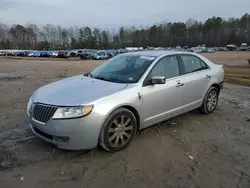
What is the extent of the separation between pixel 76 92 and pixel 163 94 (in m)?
1.55

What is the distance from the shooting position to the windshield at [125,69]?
4230 mm

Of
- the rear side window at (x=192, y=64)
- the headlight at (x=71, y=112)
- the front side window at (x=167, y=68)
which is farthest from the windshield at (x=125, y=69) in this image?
the headlight at (x=71, y=112)

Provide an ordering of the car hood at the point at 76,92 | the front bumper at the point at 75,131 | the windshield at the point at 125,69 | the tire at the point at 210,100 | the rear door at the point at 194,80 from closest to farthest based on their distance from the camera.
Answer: the front bumper at the point at 75,131 < the car hood at the point at 76,92 < the windshield at the point at 125,69 < the rear door at the point at 194,80 < the tire at the point at 210,100

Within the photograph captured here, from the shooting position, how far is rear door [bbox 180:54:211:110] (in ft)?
16.0

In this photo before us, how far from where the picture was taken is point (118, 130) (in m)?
3.74

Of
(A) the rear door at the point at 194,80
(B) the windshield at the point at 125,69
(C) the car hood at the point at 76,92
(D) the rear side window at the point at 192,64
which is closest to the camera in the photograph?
(C) the car hood at the point at 76,92

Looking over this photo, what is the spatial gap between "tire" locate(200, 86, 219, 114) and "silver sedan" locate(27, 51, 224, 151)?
62mm

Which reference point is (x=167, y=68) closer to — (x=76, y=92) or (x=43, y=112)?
(x=76, y=92)

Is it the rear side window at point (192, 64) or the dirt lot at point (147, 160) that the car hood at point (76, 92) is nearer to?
the dirt lot at point (147, 160)

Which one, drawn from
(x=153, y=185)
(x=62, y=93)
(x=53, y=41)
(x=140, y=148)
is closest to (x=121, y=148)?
(x=140, y=148)

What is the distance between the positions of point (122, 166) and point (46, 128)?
3.97 ft

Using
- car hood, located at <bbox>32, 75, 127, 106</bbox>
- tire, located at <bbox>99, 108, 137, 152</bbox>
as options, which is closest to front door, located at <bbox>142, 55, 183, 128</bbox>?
tire, located at <bbox>99, 108, 137, 152</bbox>

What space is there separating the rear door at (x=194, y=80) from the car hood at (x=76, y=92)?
5.18ft

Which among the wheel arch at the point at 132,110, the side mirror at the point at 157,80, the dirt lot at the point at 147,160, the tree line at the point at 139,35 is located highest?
the tree line at the point at 139,35
